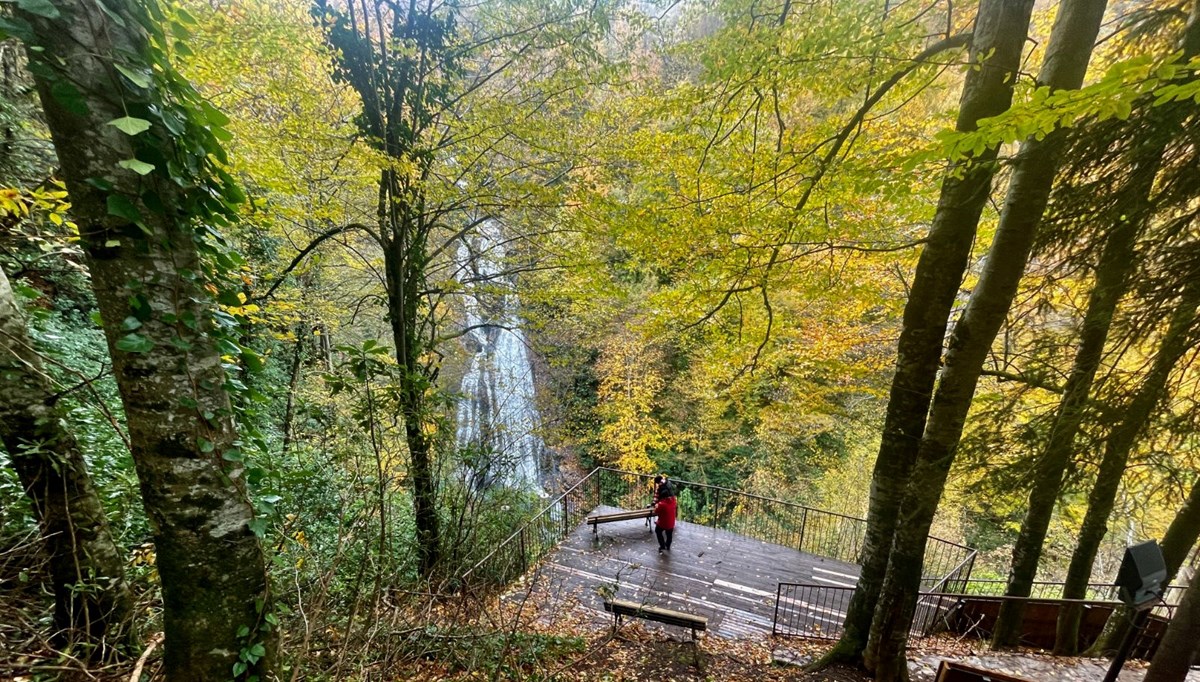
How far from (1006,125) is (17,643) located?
203 inches

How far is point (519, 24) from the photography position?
15.8 feet

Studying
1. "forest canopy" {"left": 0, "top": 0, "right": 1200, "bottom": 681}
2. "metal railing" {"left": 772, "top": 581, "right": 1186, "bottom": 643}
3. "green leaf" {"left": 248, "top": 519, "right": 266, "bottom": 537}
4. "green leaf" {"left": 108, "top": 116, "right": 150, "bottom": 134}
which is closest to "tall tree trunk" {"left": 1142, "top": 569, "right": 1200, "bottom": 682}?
"forest canopy" {"left": 0, "top": 0, "right": 1200, "bottom": 681}

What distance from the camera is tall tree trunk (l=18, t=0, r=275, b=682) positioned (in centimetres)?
123

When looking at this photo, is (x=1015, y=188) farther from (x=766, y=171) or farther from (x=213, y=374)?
(x=213, y=374)

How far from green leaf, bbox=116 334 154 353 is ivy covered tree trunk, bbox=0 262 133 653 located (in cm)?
129

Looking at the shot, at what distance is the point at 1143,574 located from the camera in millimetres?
3027

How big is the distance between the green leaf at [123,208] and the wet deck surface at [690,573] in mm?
5986

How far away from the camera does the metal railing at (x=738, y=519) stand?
352 inches

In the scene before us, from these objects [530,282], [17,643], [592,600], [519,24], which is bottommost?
[592,600]

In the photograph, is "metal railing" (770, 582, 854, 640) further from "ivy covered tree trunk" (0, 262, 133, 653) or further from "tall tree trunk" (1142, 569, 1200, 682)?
"ivy covered tree trunk" (0, 262, 133, 653)

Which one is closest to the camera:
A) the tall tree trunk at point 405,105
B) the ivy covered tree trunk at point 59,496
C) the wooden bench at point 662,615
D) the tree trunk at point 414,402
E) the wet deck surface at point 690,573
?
the ivy covered tree trunk at point 59,496

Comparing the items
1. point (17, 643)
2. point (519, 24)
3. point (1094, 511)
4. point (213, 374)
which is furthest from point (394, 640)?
point (1094, 511)

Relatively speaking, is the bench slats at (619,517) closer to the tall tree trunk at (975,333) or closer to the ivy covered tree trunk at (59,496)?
the tall tree trunk at (975,333)

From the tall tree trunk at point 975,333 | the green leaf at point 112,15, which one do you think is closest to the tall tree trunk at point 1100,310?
the tall tree trunk at point 975,333
